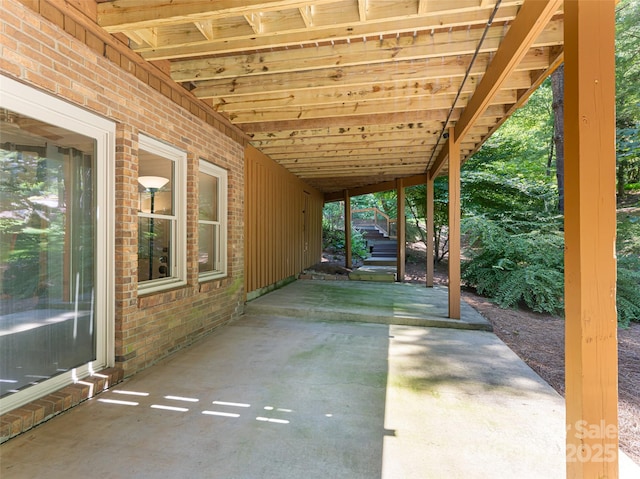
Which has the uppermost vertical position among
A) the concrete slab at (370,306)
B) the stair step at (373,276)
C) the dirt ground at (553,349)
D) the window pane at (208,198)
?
the window pane at (208,198)

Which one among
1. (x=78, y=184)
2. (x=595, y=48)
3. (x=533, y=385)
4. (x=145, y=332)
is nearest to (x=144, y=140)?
(x=78, y=184)

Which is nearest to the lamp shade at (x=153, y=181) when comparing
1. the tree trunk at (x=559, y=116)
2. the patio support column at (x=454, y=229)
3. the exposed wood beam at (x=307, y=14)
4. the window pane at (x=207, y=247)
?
the window pane at (x=207, y=247)

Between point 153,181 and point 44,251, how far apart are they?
1250mm

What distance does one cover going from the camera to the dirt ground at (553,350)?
7.53ft

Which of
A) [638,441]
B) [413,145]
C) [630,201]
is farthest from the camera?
[630,201]

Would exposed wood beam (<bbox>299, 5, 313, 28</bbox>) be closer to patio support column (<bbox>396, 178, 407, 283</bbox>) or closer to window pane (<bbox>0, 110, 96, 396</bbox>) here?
window pane (<bbox>0, 110, 96, 396</bbox>)

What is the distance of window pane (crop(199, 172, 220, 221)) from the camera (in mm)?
4078

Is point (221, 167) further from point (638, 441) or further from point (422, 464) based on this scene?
point (638, 441)

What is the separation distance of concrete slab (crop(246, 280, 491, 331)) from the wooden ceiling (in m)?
2.55

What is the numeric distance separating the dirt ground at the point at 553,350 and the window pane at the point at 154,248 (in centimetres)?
389

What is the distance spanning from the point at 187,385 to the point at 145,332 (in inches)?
27.1

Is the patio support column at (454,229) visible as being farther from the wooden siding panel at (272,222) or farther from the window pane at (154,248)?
the window pane at (154,248)

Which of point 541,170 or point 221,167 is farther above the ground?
point 541,170

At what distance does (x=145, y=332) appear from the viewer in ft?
9.46
